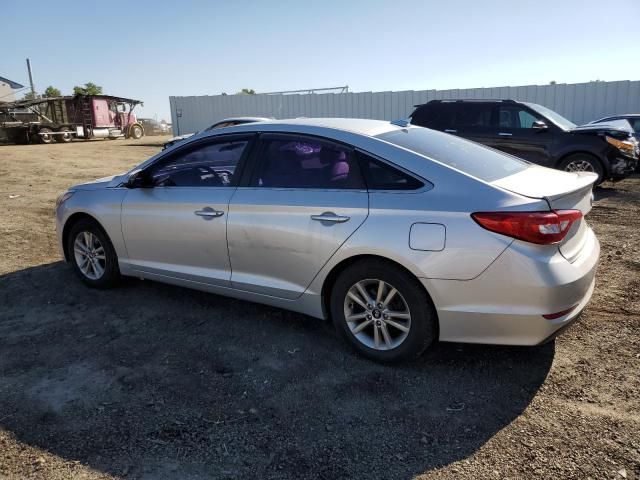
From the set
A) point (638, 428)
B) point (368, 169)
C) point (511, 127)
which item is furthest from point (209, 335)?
point (511, 127)

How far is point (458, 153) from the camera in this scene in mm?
3615

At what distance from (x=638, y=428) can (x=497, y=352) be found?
100 centimetres

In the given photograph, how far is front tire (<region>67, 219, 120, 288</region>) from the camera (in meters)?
4.80

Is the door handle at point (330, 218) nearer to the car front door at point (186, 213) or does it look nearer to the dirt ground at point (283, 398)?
the car front door at point (186, 213)

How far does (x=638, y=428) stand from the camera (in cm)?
272

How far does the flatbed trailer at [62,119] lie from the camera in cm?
2917

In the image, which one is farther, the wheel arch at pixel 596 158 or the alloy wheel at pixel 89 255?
the wheel arch at pixel 596 158

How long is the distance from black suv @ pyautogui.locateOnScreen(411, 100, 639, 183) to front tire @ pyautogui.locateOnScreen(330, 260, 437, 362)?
816cm

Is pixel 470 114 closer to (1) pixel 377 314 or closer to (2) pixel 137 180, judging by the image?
(2) pixel 137 180

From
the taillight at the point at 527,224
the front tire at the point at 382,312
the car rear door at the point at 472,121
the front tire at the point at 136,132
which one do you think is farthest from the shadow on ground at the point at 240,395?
the front tire at the point at 136,132

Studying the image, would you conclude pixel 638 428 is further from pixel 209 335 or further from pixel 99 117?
pixel 99 117

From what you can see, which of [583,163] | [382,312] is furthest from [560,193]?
[583,163]

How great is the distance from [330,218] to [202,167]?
1.45 meters

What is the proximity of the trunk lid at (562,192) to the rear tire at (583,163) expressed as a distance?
7326mm
